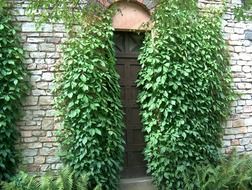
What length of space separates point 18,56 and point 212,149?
334cm

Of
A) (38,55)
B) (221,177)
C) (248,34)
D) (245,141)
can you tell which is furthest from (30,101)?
(248,34)

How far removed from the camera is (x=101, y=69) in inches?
216

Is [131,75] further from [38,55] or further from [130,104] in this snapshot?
[38,55]

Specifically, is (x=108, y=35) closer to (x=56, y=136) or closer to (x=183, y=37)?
(x=183, y=37)

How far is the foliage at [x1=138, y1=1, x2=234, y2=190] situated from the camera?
5668mm

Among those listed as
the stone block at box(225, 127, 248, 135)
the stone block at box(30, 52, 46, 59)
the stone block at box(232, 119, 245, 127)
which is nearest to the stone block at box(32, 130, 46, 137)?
the stone block at box(30, 52, 46, 59)

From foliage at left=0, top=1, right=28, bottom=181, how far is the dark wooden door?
5.41 feet

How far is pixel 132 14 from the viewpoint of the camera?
20.0 ft

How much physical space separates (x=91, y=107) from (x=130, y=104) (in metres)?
1.12

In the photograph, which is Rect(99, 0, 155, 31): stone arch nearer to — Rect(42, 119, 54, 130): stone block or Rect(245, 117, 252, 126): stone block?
Rect(42, 119, 54, 130): stone block

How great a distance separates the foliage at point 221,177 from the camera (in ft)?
17.4

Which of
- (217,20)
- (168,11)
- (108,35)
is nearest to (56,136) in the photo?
(108,35)

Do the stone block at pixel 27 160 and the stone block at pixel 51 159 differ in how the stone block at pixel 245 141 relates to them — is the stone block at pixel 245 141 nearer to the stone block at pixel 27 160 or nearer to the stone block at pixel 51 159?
the stone block at pixel 51 159

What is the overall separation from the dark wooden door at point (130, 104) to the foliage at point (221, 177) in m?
0.99
